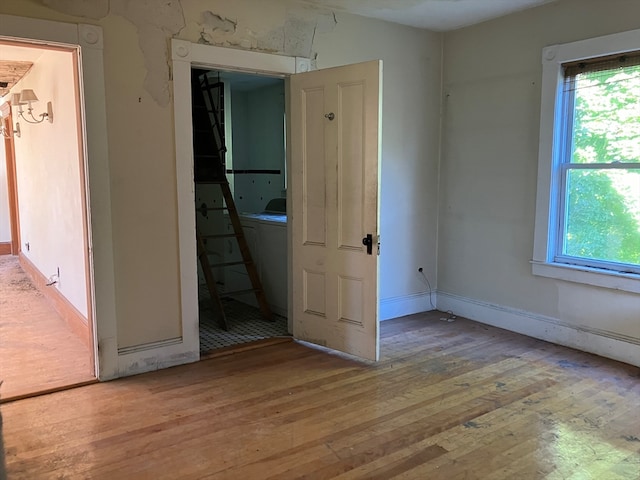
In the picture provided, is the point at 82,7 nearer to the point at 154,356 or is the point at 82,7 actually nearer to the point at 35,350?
the point at 154,356

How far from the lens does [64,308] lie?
484 cm

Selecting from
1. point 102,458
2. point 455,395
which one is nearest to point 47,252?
point 102,458

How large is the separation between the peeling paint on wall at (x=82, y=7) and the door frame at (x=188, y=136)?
462mm

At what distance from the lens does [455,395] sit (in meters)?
3.26

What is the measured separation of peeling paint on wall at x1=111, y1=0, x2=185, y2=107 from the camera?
11.1 feet

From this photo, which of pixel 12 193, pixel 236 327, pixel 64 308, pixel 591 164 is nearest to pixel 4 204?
pixel 12 193

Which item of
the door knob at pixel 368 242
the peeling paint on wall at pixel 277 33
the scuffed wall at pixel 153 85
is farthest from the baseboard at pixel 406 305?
the peeling paint on wall at pixel 277 33

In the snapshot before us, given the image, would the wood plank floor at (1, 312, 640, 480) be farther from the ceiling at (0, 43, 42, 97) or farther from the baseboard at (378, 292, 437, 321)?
the ceiling at (0, 43, 42, 97)

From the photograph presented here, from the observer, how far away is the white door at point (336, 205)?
3.62 meters

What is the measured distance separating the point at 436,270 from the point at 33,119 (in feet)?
15.2

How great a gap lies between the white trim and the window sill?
11.1 ft

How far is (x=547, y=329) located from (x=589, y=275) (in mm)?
617

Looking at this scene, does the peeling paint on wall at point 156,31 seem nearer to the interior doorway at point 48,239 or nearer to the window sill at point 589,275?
the interior doorway at point 48,239

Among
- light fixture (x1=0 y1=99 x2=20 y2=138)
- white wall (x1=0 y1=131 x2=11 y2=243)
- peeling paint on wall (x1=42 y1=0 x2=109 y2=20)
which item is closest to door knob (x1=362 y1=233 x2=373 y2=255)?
peeling paint on wall (x1=42 y1=0 x2=109 y2=20)
